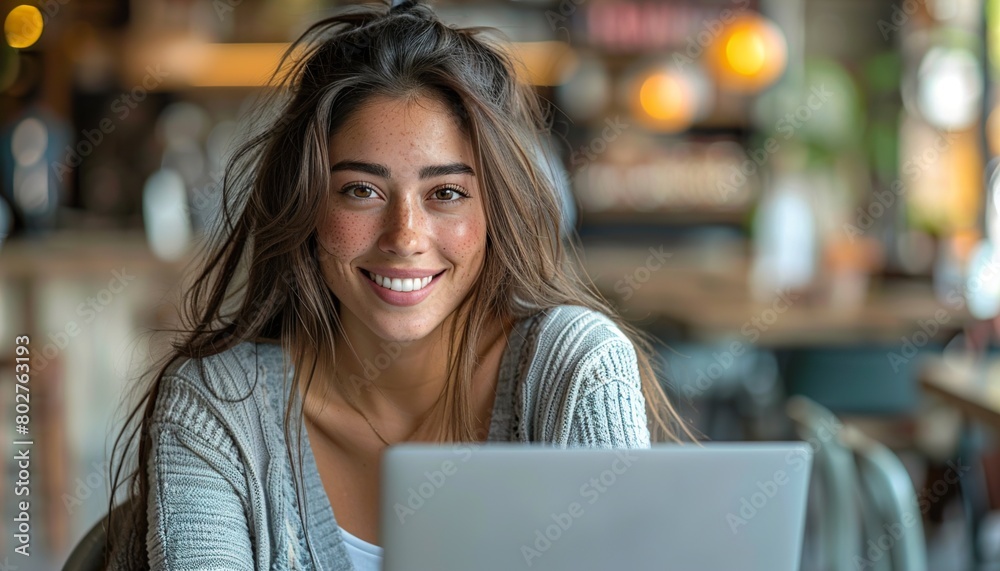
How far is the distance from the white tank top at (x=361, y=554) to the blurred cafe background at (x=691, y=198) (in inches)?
76.7

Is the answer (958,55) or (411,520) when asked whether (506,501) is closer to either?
(411,520)

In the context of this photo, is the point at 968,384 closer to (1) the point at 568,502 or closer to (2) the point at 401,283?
(2) the point at 401,283

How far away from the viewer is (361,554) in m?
1.40

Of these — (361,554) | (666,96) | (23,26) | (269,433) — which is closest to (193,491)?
(269,433)

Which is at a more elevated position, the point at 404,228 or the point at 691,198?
the point at 691,198

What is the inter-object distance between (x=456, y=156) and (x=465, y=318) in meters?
0.25

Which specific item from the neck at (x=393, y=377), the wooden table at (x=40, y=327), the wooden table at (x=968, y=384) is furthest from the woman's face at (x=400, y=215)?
the wooden table at (x=40, y=327)

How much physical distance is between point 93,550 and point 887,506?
1416mm

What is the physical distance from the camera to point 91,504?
390 centimetres

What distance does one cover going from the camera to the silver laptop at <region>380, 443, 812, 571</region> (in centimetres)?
85

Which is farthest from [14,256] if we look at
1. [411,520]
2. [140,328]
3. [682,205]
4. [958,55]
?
[958,55]

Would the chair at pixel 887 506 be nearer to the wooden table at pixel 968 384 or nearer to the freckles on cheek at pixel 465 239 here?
the wooden table at pixel 968 384

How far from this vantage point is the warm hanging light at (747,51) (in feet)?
20.0

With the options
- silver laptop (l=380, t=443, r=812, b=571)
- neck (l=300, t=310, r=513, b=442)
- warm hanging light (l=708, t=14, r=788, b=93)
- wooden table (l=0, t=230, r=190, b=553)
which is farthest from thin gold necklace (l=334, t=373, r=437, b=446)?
warm hanging light (l=708, t=14, r=788, b=93)
